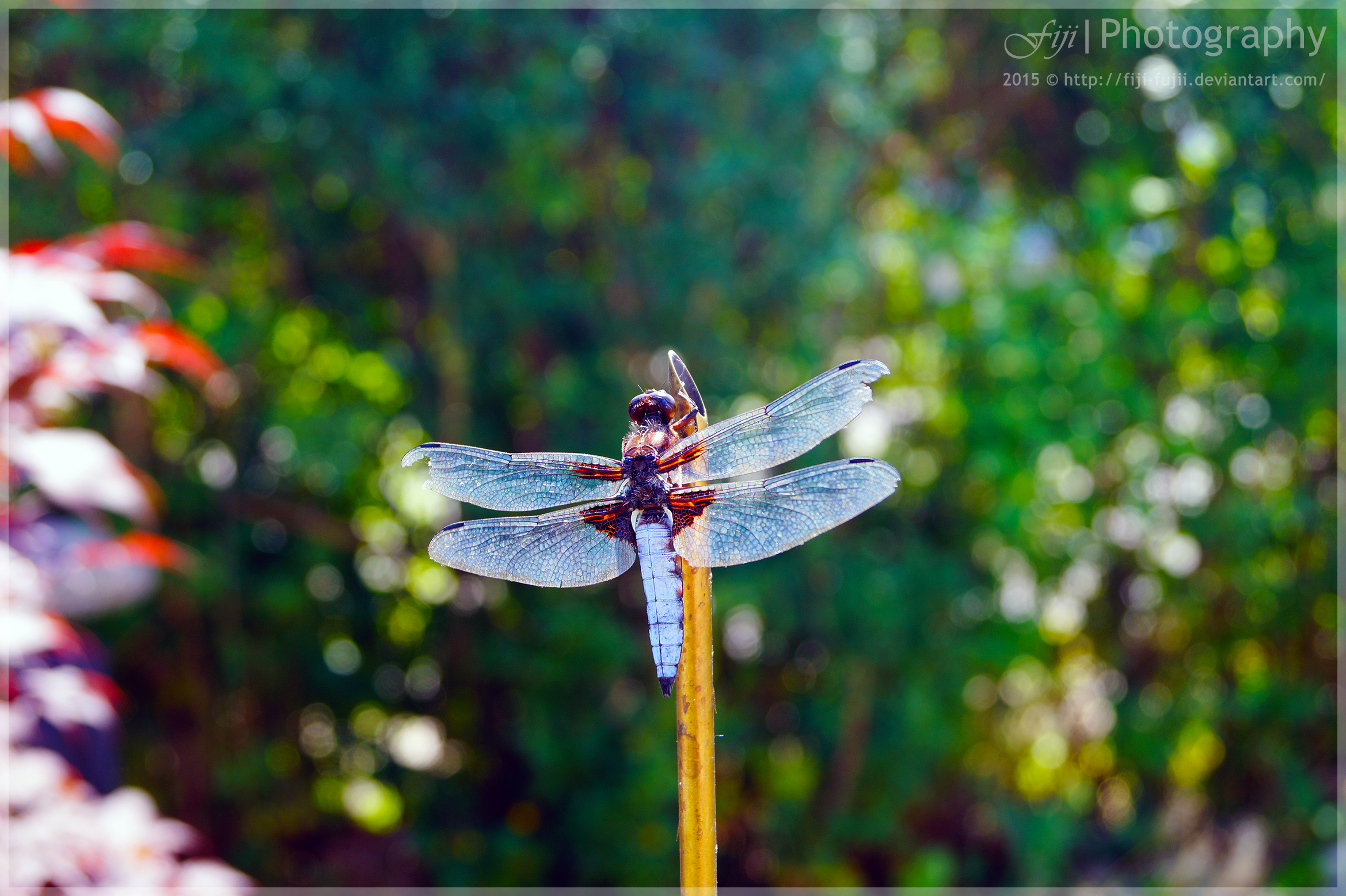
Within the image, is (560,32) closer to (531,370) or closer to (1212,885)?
(531,370)

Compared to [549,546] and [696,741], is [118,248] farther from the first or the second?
[696,741]

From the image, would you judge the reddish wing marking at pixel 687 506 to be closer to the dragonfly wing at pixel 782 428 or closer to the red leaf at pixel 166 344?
the dragonfly wing at pixel 782 428

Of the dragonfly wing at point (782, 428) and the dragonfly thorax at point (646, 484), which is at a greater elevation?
the dragonfly wing at point (782, 428)

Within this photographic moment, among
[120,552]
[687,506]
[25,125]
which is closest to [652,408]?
[687,506]

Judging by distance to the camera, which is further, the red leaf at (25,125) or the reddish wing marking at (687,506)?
the red leaf at (25,125)

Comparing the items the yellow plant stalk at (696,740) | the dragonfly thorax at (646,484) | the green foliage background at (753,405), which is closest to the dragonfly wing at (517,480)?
the dragonfly thorax at (646,484)

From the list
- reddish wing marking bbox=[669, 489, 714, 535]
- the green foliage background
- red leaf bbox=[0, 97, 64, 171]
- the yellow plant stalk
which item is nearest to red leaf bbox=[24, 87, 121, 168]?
red leaf bbox=[0, 97, 64, 171]

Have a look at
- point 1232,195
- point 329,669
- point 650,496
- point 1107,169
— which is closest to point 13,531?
point 650,496
